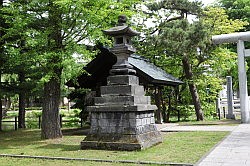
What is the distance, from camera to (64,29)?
12.2 meters

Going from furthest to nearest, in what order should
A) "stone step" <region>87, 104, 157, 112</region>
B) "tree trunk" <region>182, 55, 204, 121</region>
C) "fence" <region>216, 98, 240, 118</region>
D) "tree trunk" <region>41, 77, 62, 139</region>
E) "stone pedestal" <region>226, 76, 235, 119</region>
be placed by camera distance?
"fence" <region>216, 98, 240, 118</region> < "tree trunk" <region>182, 55, 204, 121</region> < "stone pedestal" <region>226, 76, 235, 119</region> < "tree trunk" <region>41, 77, 62, 139</region> < "stone step" <region>87, 104, 157, 112</region>

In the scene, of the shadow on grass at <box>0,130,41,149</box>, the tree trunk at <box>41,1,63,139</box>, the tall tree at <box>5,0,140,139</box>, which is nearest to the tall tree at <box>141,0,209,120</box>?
the tall tree at <box>5,0,140,139</box>

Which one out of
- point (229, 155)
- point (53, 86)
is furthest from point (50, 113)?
point (229, 155)

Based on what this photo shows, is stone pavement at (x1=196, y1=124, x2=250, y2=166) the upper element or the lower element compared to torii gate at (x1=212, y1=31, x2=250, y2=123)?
lower

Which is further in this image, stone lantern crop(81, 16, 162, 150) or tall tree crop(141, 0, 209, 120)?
tall tree crop(141, 0, 209, 120)

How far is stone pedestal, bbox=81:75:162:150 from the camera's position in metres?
9.47

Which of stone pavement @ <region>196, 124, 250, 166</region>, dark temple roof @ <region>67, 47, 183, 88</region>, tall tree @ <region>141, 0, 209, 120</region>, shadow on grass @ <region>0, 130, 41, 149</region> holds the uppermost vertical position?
tall tree @ <region>141, 0, 209, 120</region>

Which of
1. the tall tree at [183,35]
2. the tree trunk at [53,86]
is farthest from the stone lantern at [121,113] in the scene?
the tall tree at [183,35]

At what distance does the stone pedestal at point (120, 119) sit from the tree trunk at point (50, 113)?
348 cm

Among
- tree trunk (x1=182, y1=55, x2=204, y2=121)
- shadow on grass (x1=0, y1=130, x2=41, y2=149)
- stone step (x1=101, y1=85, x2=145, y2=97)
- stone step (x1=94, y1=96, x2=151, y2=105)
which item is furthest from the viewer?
tree trunk (x1=182, y1=55, x2=204, y2=121)

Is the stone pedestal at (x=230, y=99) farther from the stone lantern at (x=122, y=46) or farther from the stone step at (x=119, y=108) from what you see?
the stone lantern at (x=122, y=46)

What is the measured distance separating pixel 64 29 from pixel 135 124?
17.8 ft

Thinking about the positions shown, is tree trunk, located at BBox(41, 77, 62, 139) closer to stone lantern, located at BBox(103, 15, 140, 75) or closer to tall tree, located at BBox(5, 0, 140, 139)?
tall tree, located at BBox(5, 0, 140, 139)

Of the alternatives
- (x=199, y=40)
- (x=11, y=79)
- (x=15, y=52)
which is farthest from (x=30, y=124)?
(x=199, y=40)
